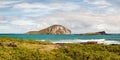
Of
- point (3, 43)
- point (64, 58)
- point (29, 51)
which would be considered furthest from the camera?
point (3, 43)

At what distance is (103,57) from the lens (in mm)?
13227

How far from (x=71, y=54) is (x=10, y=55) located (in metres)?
2.62

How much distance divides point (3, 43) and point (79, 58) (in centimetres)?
857

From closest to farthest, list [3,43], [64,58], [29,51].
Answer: [64,58], [29,51], [3,43]

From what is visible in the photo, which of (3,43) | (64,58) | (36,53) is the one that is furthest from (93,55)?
(3,43)

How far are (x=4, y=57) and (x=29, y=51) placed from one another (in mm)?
1267

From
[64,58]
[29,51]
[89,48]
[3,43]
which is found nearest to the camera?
[64,58]

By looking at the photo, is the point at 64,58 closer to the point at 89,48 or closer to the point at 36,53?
the point at 36,53

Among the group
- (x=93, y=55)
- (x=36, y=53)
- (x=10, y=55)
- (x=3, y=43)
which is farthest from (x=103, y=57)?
(x=3, y=43)

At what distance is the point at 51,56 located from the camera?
515 inches

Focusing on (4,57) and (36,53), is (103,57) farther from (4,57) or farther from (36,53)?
(4,57)

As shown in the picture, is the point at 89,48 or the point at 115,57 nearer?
the point at 115,57

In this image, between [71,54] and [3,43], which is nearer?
[71,54]

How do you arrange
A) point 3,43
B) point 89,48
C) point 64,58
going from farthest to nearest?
point 3,43 < point 89,48 < point 64,58
